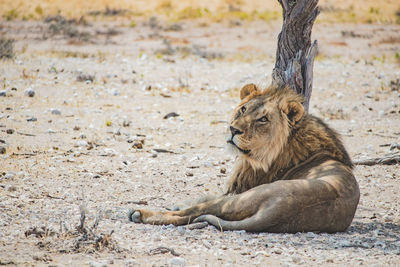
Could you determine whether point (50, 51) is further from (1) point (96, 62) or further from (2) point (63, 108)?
(2) point (63, 108)

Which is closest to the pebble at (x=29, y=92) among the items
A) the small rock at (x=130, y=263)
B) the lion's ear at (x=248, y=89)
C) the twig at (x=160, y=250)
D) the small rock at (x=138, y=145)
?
the small rock at (x=138, y=145)

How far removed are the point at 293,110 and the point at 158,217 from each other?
5.42 ft

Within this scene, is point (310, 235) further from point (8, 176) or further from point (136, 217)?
point (8, 176)

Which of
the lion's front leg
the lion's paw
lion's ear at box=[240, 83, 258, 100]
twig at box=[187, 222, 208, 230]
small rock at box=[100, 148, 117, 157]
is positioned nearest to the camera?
twig at box=[187, 222, 208, 230]

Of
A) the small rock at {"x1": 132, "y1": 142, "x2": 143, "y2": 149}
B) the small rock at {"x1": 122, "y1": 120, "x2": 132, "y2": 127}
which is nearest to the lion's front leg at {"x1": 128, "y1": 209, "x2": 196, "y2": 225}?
the small rock at {"x1": 132, "y1": 142, "x2": 143, "y2": 149}

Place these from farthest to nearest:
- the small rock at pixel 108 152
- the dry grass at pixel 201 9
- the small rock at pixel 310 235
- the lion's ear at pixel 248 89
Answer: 1. the dry grass at pixel 201 9
2. the small rock at pixel 108 152
3. the lion's ear at pixel 248 89
4. the small rock at pixel 310 235

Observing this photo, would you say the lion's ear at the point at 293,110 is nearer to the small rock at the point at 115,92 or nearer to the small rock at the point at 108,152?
the small rock at the point at 108,152

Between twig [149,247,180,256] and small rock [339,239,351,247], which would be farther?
small rock [339,239,351,247]

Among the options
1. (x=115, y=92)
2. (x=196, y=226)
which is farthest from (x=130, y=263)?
(x=115, y=92)

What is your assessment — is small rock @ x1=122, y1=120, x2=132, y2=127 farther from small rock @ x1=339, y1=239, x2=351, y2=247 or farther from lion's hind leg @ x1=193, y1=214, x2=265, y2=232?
small rock @ x1=339, y1=239, x2=351, y2=247

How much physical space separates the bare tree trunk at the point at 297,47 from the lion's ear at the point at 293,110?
1141mm

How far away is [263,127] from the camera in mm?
5332

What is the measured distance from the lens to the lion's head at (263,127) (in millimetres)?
5289

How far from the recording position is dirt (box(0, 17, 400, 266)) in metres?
4.38
